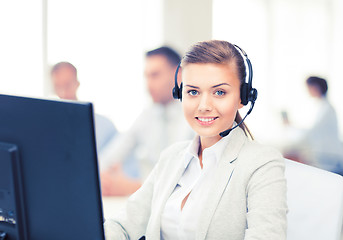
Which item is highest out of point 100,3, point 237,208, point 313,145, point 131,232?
point 100,3

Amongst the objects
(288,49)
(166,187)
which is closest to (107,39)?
(288,49)

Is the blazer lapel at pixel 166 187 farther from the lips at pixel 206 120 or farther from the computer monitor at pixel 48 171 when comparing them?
the computer monitor at pixel 48 171

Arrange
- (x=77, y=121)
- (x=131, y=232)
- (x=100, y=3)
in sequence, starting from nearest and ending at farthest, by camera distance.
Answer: (x=77, y=121), (x=131, y=232), (x=100, y=3)

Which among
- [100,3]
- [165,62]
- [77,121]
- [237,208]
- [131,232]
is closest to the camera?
[77,121]

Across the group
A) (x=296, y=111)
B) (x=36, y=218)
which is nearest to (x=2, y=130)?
(x=36, y=218)

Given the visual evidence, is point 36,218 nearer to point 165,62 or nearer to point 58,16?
point 165,62

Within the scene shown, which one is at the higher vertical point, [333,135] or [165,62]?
[165,62]

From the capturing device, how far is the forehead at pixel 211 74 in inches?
44.4

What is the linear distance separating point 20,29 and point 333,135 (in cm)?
356

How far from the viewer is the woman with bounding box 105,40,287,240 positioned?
1.05m

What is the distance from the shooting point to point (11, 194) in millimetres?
821

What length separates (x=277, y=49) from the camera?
5949 millimetres

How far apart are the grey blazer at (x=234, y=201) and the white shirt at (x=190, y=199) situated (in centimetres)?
2

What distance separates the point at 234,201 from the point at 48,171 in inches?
20.4
